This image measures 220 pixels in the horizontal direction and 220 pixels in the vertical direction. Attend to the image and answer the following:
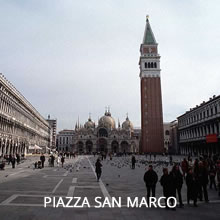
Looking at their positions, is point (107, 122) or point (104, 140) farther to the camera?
point (107, 122)

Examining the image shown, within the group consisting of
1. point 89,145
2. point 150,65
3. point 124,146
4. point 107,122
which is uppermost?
point 150,65

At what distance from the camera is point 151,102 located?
236ft

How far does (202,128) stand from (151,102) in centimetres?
2453

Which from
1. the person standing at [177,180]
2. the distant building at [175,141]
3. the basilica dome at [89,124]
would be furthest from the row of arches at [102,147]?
the person standing at [177,180]

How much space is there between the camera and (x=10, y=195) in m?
9.77

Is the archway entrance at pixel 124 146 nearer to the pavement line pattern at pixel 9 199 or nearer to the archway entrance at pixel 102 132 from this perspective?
the archway entrance at pixel 102 132

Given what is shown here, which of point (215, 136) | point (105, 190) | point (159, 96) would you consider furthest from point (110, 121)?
point (105, 190)

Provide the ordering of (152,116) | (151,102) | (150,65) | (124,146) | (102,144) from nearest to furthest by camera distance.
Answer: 1. (152,116)
2. (151,102)
3. (150,65)
4. (102,144)
5. (124,146)

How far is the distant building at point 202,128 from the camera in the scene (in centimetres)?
4219

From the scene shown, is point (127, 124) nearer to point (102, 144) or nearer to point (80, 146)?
point (102, 144)

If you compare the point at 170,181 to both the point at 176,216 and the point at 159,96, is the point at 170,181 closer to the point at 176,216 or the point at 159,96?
the point at 176,216

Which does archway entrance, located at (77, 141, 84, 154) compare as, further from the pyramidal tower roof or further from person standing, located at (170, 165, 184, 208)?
person standing, located at (170, 165, 184, 208)

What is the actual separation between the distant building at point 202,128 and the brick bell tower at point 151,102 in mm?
7364

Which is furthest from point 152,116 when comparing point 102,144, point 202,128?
point 102,144
